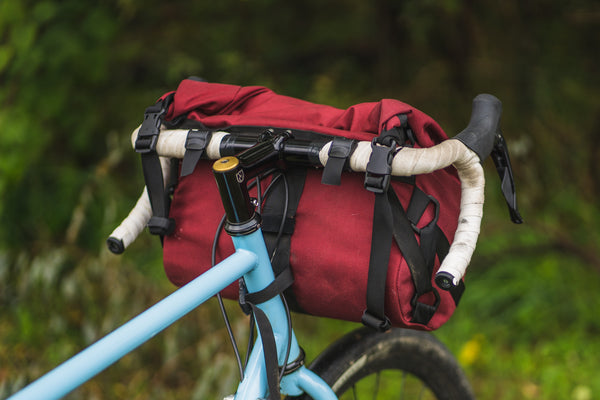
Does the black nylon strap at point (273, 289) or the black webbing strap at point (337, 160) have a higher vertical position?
the black webbing strap at point (337, 160)

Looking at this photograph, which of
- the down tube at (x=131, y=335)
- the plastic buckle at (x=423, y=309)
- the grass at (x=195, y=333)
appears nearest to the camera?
the down tube at (x=131, y=335)

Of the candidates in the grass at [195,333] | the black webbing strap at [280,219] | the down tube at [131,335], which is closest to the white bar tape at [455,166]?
the black webbing strap at [280,219]

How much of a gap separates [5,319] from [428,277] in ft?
5.78

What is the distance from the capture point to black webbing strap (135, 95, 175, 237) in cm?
92

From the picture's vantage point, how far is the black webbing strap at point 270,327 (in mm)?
856

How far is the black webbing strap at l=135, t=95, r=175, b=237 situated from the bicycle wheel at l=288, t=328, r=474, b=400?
0.42 metres

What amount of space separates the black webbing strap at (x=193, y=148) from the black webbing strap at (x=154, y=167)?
0.06m

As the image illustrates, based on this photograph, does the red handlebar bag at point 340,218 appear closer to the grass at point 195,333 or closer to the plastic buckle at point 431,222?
the plastic buckle at point 431,222

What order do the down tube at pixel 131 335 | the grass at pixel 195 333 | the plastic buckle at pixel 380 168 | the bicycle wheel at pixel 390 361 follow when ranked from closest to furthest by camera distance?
1. the down tube at pixel 131 335
2. the plastic buckle at pixel 380 168
3. the bicycle wheel at pixel 390 361
4. the grass at pixel 195 333

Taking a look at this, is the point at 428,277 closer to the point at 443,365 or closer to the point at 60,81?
the point at 443,365

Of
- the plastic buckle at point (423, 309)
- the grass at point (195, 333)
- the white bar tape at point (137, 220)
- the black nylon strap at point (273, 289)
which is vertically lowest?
the grass at point (195, 333)

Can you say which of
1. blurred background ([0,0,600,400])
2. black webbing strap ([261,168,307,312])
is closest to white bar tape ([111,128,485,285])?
black webbing strap ([261,168,307,312])

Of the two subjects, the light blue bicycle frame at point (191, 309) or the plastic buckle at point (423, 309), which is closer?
the light blue bicycle frame at point (191, 309)

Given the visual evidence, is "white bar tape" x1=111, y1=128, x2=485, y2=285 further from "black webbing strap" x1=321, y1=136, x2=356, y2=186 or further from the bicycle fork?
the bicycle fork
